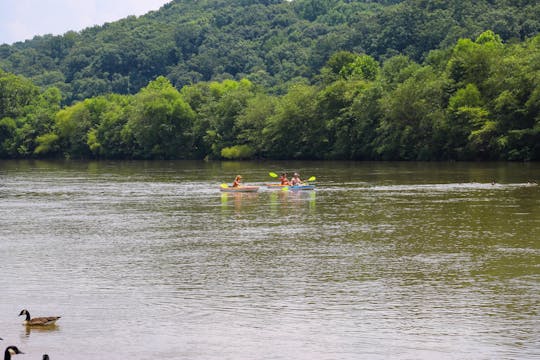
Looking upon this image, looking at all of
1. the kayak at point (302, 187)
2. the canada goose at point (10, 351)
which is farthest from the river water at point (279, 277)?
the kayak at point (302, 187)

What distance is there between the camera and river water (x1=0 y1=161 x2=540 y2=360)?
19.6 m

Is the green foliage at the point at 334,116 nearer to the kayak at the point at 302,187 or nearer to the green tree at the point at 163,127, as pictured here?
the green tree at the point at 163,127

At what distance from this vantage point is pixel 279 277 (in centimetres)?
2636

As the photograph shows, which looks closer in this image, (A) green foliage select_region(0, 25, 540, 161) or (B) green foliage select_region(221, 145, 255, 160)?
(A) green foliage select_region(0, 25, 540, 161)

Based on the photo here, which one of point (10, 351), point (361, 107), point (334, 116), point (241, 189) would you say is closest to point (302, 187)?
point (241, 189)

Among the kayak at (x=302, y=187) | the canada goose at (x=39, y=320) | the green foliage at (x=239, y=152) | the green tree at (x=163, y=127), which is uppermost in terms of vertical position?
the green tree at (x=163, y=127)

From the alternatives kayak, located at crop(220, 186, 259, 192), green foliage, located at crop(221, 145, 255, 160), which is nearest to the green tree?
green foliage, located at crop(221, 145, 255, 160)

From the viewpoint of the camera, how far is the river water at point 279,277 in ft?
64.3

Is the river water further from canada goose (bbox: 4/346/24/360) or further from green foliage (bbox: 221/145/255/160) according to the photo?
green foliage (bbox: 221/145/255/160)

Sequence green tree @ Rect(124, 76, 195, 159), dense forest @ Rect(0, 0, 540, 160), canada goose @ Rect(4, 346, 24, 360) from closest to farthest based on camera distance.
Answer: canada goose @ Rect(4, 346, 24, 360)
dense forest @ Rect(0, 0, 540, 160)
green tree @ Rect(124, 76, 195, 159)

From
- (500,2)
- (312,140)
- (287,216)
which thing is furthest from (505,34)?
(287,216)

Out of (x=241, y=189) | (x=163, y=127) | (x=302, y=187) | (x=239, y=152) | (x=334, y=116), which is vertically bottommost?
(x=241, y=189)

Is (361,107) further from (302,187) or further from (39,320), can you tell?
(39,320)

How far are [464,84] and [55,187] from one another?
152 feet
